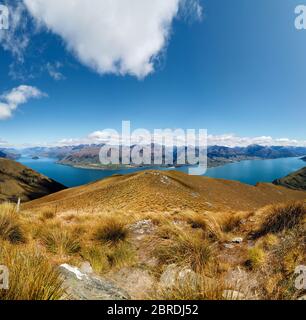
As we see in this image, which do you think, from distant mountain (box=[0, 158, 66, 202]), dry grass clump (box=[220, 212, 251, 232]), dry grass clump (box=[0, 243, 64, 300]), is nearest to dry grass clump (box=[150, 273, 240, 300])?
dry grass clump (box=[0, 243, 64, 300])

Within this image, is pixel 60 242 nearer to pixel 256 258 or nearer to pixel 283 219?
pixel 256 258

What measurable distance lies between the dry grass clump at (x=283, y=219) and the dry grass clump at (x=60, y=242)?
5.59 meters

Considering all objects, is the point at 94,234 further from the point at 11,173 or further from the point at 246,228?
the point at 11,173

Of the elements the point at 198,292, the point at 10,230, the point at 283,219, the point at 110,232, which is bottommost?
the point at 110,232

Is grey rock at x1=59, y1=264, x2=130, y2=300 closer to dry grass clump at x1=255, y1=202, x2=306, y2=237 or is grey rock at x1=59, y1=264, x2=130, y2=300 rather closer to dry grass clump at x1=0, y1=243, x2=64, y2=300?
dry grass clump at x1=0, y1=243, x2=64, y2=300

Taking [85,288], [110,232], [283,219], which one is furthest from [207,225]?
[85,288]

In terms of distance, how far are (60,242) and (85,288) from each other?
244 centimetres

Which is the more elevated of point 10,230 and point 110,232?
point 10,230

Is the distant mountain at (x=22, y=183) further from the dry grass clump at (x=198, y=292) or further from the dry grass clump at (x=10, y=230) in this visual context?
the dry grass clump at (x=198, y=292)

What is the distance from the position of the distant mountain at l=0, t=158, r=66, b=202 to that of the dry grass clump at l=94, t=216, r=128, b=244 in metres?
151

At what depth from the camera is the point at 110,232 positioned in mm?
6273

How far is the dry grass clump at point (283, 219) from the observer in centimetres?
529

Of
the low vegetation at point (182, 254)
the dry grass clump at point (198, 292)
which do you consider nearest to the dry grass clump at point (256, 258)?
the low vegetation at point (182, 254)

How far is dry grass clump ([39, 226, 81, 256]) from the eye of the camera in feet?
16.8
